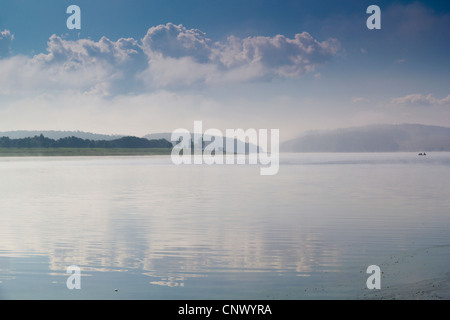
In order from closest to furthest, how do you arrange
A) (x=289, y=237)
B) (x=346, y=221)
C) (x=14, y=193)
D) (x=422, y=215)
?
(x=289, y=237), (x=346, y=221), (x=422, y=215), (x=14, y=193)

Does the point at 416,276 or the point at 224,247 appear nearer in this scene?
the point at 416,276

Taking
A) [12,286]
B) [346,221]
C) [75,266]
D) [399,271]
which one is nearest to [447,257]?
[399,271]

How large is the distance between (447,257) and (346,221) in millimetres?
9720

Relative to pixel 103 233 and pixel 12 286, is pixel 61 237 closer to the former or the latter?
pixel 103 233

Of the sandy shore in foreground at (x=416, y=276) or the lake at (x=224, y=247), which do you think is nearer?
the sandy shore in foreground at (x=416, y=276)

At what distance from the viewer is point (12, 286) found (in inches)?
599

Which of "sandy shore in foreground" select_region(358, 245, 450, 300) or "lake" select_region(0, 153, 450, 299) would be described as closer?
"sandy shore in foreground" select_region(358, 245, 450, 300)

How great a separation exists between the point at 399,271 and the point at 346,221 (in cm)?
1164

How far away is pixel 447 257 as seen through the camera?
60.4 feet
